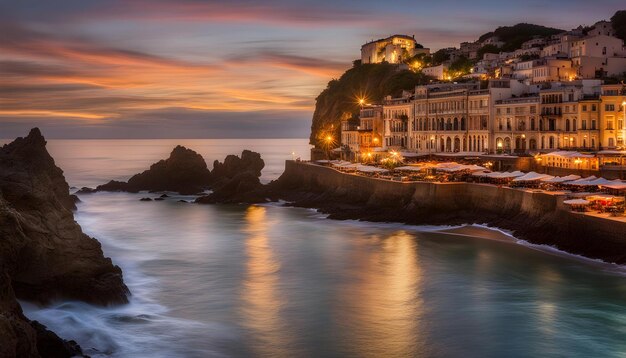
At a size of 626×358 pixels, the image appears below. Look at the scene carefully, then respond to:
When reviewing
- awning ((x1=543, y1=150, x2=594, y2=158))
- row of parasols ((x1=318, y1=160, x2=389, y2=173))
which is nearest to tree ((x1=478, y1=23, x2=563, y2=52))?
row of parasols ((x1=318, y1=160, x2=389, y2=173))

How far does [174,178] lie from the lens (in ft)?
273

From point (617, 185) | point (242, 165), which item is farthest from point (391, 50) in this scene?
point (617, 185)

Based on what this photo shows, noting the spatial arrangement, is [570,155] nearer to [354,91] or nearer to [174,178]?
[174,178]

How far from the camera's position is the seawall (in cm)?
3631

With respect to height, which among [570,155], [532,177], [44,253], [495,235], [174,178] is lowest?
[495,235]

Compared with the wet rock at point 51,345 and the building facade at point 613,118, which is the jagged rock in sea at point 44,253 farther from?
the building facade at point 613,118

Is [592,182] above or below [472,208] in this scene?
above

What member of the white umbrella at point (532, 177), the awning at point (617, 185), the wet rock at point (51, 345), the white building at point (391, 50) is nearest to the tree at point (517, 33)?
the white building at point (391, 50)

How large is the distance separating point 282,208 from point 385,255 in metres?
25.8

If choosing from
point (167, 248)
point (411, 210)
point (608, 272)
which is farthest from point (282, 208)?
point (608, 272)

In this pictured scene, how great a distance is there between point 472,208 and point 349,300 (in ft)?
70.0

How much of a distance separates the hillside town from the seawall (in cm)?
775

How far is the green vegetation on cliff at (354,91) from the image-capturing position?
324 ft

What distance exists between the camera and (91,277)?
27891mm
